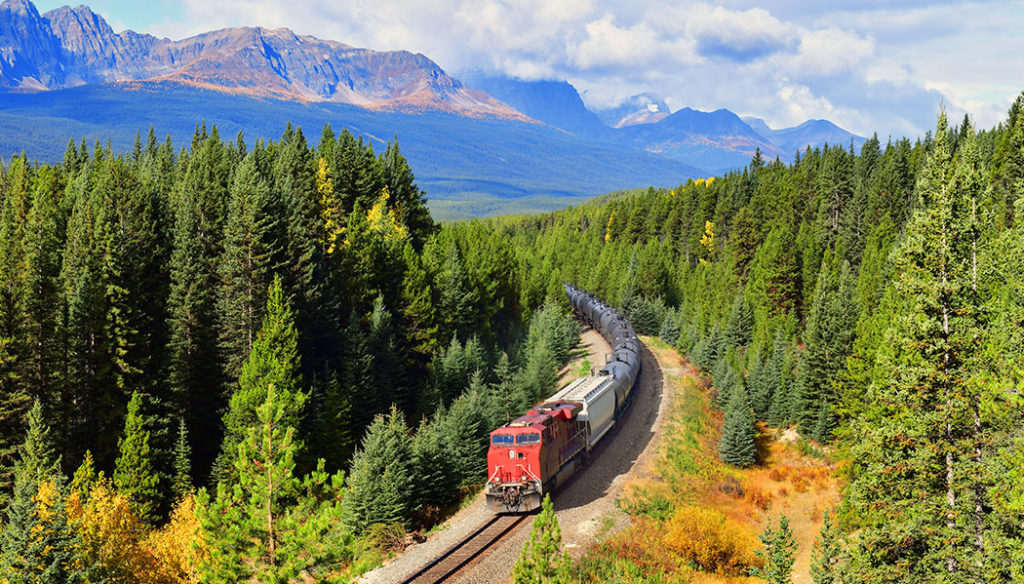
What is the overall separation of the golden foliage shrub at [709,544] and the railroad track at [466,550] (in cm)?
744

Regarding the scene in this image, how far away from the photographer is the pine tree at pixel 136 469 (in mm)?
33375

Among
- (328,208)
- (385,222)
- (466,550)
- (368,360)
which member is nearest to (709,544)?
(466,550)

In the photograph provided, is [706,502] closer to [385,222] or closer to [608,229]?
[385,222]

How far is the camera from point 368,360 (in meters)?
48.6

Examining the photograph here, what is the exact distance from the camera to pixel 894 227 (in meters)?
86.6

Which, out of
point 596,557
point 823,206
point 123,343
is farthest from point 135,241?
point 823,206

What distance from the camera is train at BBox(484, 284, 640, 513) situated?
105ft

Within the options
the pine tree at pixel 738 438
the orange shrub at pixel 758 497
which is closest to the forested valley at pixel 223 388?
the pine tree at pixel 738 438

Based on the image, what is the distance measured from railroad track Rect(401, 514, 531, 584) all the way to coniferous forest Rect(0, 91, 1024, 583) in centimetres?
261

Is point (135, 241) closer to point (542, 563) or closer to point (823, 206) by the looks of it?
point (542, 563)

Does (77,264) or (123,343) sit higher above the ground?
(77,264)

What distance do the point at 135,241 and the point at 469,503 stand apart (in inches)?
1162

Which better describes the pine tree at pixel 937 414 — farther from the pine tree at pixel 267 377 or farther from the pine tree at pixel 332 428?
the pine tree at pixel 332 428

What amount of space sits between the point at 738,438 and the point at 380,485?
93.6 feet
